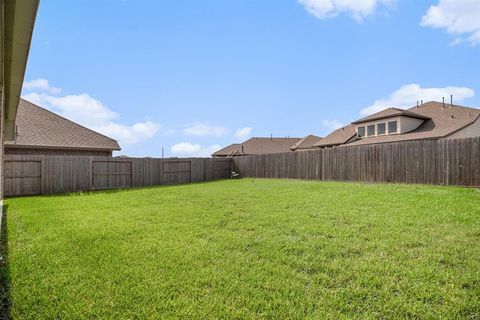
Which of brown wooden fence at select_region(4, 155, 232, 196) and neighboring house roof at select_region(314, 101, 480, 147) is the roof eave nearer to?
brown wooden fence at select_region(4, 155, 232, 196)

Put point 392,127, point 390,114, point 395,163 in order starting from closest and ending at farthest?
point 395,163 → point 390,114 → point 392,127

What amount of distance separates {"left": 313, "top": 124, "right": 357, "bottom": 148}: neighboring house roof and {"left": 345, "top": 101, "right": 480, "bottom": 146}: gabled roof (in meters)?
1.97

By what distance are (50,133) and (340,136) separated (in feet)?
74.7

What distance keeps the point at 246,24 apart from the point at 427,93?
2211 cm

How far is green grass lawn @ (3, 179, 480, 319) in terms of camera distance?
2752mm

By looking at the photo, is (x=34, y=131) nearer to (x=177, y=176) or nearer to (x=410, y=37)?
(x=177, y=176)

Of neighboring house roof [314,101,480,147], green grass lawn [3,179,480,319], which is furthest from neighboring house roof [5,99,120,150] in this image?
neighboring house roof [314,101,480,147]

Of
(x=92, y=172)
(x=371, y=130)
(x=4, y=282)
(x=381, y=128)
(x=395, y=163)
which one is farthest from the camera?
(x=371, y=130)

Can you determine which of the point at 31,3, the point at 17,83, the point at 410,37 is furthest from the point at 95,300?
the point at 410,37

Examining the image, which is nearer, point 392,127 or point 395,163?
point 395,163

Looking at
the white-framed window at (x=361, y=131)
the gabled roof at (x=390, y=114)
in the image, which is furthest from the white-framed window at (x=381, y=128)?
the white-framed window at (x=361, y=131)

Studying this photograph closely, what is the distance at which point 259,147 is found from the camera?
141 ft

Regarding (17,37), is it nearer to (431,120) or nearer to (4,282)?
(4,282)

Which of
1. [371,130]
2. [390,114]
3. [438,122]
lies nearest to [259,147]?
[371,130]
